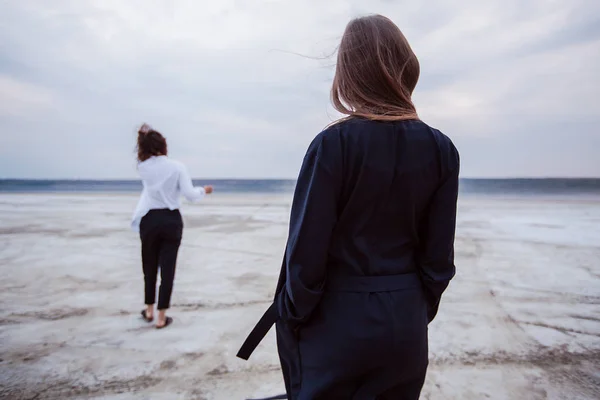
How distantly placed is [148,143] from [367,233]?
3.19 metres

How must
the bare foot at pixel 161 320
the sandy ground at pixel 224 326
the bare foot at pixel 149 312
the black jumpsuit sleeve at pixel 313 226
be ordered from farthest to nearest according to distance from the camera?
the bare foot at pixel 149 312, the bare foot at pixel 161 320, the sandy ground at pixel 224 326, the black jumpsuit sleeve at pixel 313 226

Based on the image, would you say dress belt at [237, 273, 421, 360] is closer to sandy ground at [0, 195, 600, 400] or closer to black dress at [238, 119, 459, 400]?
black dress at [238, 119, 459, 400]

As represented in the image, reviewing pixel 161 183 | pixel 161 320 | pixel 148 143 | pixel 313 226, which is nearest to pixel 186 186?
pixel 161 183

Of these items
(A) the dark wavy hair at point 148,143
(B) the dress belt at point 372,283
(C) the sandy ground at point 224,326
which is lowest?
(C) the sandy ground at point 224,326

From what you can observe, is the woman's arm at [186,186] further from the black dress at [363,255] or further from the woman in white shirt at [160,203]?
the black dress at [363,255]

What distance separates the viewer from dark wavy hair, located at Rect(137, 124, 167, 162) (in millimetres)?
3990

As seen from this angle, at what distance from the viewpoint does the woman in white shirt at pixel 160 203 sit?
397cm

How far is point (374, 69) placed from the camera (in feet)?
4.73

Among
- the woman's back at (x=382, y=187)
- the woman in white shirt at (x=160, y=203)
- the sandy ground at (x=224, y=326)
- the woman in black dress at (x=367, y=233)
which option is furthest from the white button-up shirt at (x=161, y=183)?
the woman's back at (x=382, y=187)

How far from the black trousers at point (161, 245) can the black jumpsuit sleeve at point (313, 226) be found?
2.90 m

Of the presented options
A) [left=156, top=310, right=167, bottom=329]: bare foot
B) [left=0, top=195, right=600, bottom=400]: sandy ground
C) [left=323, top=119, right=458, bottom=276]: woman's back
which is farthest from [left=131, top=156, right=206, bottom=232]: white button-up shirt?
[left=323, top=119, right=458, bottom=276]: woman's back

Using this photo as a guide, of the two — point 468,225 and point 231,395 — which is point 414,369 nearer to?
point 231,395

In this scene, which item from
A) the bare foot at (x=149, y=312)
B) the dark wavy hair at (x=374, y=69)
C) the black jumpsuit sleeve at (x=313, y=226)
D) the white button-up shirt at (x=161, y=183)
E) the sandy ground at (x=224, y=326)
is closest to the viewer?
the black jumpsuit sleeve at (x=313, y=226)

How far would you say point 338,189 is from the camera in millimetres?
1356
